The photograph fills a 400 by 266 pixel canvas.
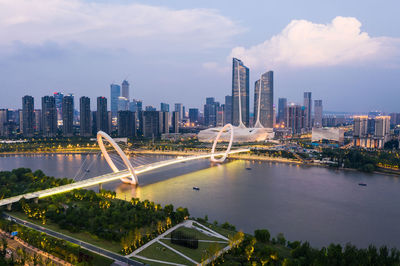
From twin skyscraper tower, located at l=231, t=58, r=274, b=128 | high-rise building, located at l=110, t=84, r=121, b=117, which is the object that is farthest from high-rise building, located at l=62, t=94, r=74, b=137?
high-rise building, located at l=110, t=84, r=121, b=117

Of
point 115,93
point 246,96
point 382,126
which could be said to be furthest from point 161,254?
point 115,93

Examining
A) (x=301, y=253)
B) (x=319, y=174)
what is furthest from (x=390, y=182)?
(x=301, y=253)

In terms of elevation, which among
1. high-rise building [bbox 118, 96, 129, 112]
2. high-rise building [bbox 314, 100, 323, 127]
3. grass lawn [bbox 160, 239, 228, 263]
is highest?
high-rise building [bbox 118, 96, 129, 112]

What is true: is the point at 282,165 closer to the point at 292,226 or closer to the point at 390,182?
the point at 390,182

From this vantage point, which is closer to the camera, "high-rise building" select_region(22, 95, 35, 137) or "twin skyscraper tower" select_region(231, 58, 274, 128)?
"high-rise building" select_region(22, 95, 35, 137)

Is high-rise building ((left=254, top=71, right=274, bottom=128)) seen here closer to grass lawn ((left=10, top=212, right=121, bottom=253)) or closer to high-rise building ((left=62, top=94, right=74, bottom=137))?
high-rise building ((left=62, top=94, right=74, bottom=137))

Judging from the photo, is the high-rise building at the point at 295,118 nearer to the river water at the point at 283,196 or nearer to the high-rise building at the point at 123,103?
the river water at the point at 283,196

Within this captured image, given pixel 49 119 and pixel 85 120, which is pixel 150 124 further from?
pixel 49 119

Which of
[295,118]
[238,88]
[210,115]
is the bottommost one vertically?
[295,118]
